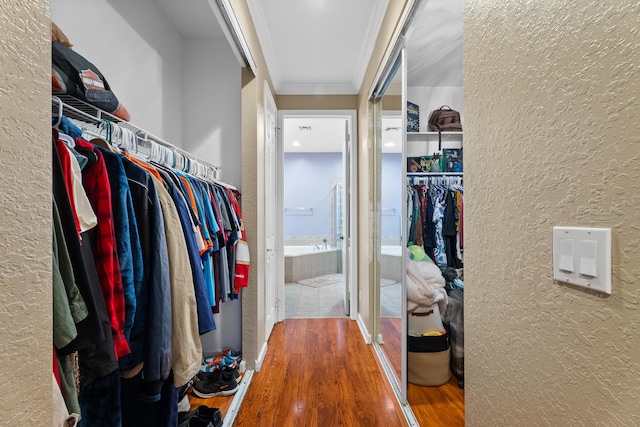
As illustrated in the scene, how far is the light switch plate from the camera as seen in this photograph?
0.51 m

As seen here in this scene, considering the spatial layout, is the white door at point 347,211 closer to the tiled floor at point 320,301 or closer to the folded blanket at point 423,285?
the tiled floor at point 320,301

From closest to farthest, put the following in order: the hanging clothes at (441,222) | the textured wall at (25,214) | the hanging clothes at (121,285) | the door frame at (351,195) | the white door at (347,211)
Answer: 1. the textured wall at (25,214)
2. the hanging clothes at (121,285)
3. the hanging clothes at (441,222)
4. the door frame at (351,195)
5. the white door at (347,211)

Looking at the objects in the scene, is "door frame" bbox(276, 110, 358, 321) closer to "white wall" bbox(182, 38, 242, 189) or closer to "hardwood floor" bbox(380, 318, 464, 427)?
"white wall" bbox(182, 38, 242, 189)

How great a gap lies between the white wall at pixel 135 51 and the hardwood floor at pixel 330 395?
1.93 m

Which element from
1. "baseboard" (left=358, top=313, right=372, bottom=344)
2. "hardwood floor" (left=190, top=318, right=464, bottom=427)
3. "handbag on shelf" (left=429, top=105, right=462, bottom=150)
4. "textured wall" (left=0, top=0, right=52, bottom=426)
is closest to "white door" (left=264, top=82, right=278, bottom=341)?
"hardwood floor" (left=190, top=318, right=464, bottom=427)

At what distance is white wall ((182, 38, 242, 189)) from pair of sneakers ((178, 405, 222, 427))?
158cm

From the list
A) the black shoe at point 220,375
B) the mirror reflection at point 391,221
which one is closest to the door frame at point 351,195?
the mirror reflection at point 391,221

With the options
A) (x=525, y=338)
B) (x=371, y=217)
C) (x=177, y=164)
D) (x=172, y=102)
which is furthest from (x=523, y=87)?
(x=172, y=102)

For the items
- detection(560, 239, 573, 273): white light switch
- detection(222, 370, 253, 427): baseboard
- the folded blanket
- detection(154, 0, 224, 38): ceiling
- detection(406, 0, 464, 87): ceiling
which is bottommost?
detection(222, 370, 253, 427): baseboard

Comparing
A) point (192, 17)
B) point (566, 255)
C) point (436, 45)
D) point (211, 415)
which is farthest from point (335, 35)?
point (211, 415)

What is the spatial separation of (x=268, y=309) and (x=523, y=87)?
2.70 meters

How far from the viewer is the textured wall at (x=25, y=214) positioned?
0.46 meters

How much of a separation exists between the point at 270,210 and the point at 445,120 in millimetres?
1878

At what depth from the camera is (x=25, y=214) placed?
1.63 ft
